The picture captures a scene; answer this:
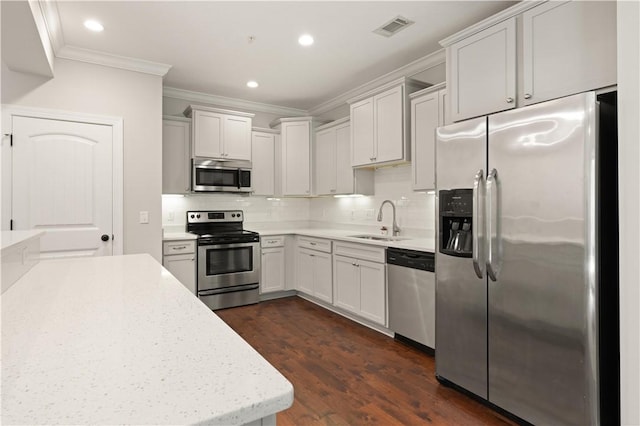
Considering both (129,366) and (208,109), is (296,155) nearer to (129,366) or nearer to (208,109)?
(208,109)

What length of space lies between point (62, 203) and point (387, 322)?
123 inches

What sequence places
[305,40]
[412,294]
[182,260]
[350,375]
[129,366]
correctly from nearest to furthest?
[129,366], [350,375], [412,294], [305,40], [182,260]

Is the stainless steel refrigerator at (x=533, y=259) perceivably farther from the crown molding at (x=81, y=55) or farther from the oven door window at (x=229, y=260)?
the crown molding at (x=81, y=55)

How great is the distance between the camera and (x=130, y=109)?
11.7ft

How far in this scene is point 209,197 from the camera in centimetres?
487

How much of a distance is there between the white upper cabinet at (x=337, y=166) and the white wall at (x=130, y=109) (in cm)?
205

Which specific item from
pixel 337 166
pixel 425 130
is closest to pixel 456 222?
pixel 425 130

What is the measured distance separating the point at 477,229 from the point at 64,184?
345 cm

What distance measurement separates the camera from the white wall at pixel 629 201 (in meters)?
1.54

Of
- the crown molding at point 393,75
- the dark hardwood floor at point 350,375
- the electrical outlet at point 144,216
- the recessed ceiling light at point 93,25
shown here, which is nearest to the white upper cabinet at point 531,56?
the crown molding at point 393,75

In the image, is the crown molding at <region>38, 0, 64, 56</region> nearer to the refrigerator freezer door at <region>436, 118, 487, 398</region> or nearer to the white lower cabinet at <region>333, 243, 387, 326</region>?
the refrigerator freezer door at <region>436, 118, 487, 398</region>

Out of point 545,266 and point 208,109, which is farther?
point 208,109

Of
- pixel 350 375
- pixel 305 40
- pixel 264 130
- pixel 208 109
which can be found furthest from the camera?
pixel 264 130

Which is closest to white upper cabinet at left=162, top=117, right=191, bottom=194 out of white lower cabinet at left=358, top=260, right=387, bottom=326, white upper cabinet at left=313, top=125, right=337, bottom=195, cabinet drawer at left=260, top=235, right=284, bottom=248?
cabinet drawer at left=260, top=235, right=284, bottom=248
